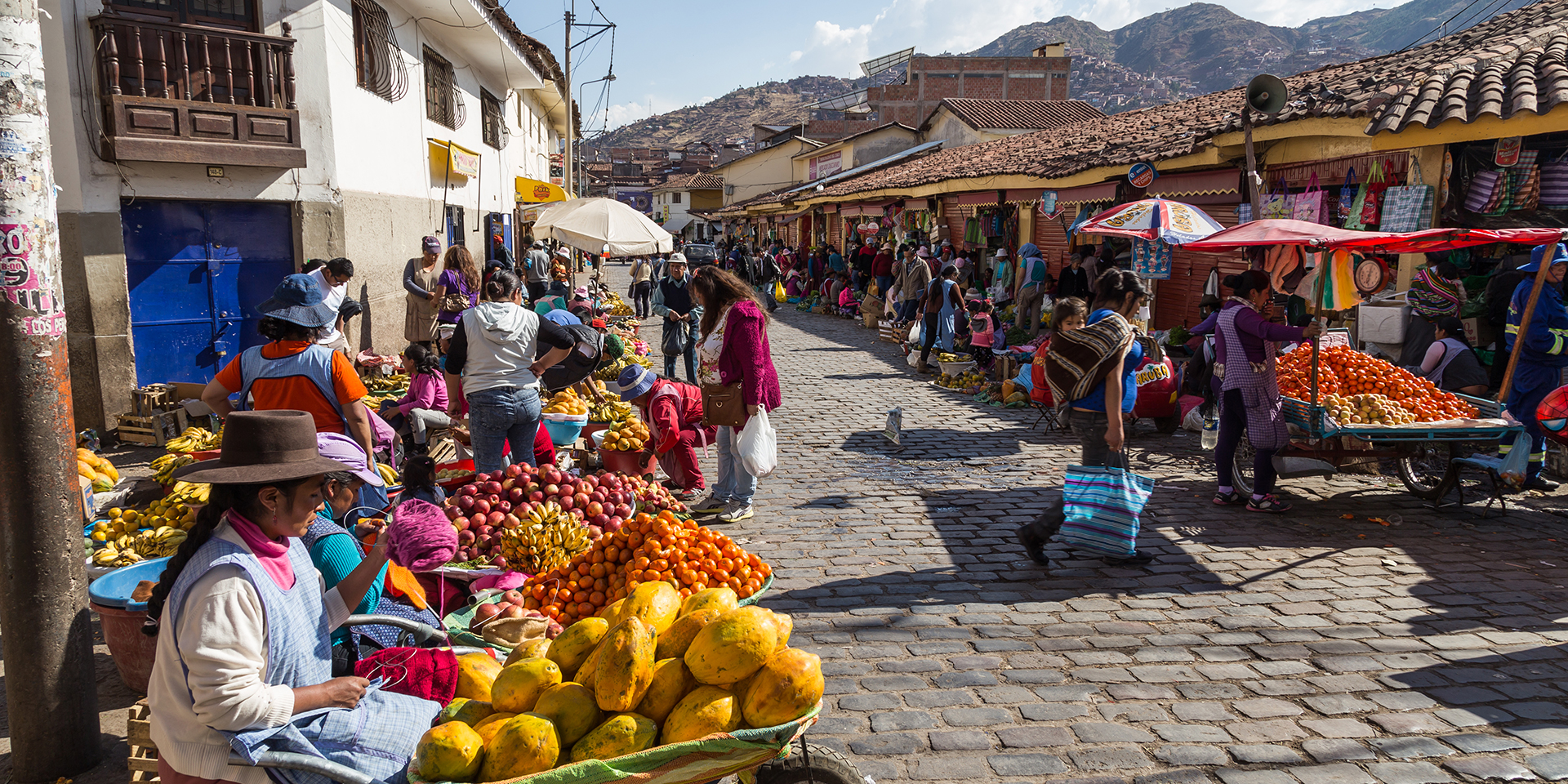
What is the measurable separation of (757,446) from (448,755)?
14.3 ft

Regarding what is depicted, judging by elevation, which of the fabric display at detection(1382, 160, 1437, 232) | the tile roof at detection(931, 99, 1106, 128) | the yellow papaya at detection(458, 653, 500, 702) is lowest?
the yellow papaya at detection(458, 653, 500, 702)

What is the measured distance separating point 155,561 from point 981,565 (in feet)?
15.4

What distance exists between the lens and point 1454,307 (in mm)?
8711

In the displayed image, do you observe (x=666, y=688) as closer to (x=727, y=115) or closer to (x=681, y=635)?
(x=681, y=635)

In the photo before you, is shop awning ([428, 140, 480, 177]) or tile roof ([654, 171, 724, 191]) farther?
tile roof ([654, 171, 724, 191])

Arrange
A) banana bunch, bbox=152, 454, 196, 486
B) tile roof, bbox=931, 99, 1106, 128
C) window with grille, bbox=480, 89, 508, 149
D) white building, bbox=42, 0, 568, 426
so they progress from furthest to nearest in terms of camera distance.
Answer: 1. tile roof, bbox=931, 99, 1106, 128
2. window with grille, bbox=480, 89, 508, 149
3. white building, bbox=42, 0, 568, 426
4. banana bunch, bbox=152, 454, 196, 486

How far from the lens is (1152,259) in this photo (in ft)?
41.5

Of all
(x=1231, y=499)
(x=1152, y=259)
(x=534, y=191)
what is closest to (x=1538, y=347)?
Result: (x=1231, y=499)

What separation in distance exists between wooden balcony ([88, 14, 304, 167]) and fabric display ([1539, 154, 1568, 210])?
12.5 m

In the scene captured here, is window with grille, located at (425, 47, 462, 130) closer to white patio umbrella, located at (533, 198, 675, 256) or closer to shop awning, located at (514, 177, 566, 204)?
white patio umbrella, located at (533, 198, 675, 256)

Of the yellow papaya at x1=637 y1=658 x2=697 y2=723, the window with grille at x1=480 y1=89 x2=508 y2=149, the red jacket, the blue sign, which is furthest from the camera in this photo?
the window with grille at x1=480 y1=89 x2=508 y2=149

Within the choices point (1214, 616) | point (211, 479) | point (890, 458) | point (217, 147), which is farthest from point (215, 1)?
point (1214, 616)

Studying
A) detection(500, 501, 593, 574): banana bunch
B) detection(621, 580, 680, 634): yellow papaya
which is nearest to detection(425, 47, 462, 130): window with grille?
detection(500, 501, 593, 574): banana bunch

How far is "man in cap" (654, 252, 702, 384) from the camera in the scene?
11531mm
